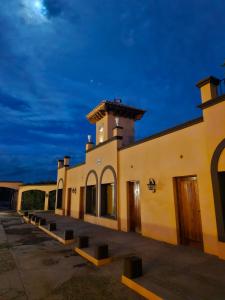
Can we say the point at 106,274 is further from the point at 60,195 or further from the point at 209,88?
the point at 60,195

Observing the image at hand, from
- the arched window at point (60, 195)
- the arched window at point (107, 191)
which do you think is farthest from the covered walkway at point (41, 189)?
the arched window at point (107, 191)

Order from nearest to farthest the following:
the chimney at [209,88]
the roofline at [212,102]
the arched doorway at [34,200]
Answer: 1. the roofline at [212,102]
2. the chimney at [209,88]
3. the arched doorway at [34,200]

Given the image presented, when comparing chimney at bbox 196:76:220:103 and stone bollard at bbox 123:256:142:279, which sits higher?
chimney at bbox 196:76:220:103

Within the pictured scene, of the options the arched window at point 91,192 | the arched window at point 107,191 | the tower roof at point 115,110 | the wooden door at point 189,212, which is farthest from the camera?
the tower roof at point 115,110

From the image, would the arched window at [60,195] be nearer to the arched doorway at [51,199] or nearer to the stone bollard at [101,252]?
the arched doorway at [51,199]

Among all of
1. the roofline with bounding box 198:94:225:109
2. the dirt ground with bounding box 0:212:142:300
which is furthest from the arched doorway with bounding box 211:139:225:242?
the dirt ground with bounding box 0:212:142:300

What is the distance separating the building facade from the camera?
567 centimetres

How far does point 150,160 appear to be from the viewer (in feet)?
27.5

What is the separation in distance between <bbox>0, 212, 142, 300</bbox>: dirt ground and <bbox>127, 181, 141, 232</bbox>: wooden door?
3.66 m

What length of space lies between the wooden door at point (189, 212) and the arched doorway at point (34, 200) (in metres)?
20.4

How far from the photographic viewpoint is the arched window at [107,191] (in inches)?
434

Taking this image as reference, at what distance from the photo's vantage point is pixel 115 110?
1658cm

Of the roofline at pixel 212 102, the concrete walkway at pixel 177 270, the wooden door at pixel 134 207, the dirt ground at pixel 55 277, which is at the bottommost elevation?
the dirt ground at pixel 55 277

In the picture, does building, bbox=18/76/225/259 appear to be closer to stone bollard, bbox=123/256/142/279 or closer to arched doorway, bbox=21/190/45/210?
stone bollard, bbox=123/256/142/279
